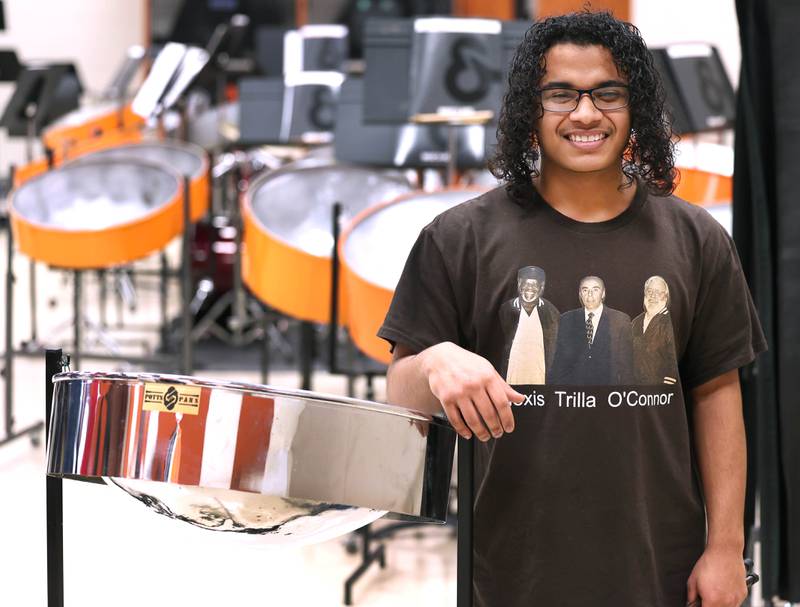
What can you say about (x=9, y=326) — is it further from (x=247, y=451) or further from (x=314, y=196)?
(x=247, y=451)

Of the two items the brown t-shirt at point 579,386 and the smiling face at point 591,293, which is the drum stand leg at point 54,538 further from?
the smiling face at point 591,293

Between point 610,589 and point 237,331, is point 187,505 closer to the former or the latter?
point 610,589

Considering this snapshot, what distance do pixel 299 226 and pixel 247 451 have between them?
1930 millimetres

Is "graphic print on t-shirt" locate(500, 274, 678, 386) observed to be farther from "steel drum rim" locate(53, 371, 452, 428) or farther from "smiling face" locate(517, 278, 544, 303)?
"steel drum rim" locate(53, 371, 452, 428)

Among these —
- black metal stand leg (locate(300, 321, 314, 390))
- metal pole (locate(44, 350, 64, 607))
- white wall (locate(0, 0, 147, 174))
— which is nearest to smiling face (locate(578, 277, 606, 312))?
metal pole (locate(44, 350, 64, 607))

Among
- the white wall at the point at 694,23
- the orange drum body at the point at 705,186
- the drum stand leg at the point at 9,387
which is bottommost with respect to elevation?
the drum stand leg at the point at 9,387

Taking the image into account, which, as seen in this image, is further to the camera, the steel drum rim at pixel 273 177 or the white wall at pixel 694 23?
the white wall at pixel 694 23

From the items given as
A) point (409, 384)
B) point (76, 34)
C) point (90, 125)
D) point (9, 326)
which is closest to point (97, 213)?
point (9, 326)

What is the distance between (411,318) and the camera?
115cm

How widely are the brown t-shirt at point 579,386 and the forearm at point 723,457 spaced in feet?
0.07

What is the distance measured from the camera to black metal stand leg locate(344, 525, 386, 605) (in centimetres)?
233

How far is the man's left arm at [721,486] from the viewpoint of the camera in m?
1.14

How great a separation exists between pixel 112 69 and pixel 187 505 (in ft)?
32.1

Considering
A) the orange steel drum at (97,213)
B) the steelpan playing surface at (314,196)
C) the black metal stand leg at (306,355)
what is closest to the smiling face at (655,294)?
the steelpan playing surface at (314,196)
